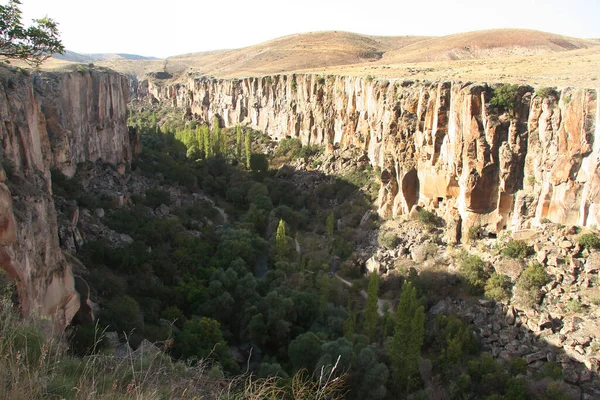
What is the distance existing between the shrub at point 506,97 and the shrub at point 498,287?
31.5ft

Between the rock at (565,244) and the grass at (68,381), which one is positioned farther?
the rock at (565,244)

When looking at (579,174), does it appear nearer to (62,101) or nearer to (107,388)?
Answer: (107,388)

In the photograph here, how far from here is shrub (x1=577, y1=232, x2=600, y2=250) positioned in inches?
866

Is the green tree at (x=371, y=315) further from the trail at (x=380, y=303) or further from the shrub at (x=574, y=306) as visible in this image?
the shrub at (x=574, y=306)

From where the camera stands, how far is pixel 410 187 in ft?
111

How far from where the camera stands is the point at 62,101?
96.4 ft

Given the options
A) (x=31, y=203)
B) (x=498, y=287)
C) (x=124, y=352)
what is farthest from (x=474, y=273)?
(x=31, y=203)

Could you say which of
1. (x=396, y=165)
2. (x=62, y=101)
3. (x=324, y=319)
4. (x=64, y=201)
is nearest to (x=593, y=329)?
(x=324, y=319)

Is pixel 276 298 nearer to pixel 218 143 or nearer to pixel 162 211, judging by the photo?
pixel 162 211

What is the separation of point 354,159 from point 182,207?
16172mm

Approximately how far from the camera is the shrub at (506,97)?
89.1 ft

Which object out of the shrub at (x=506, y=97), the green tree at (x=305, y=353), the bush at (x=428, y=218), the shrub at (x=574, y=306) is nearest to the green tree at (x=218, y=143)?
the bush at (x=428, y=218)

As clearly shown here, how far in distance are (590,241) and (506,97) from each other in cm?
942

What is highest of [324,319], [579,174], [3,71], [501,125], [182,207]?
[3,71]
